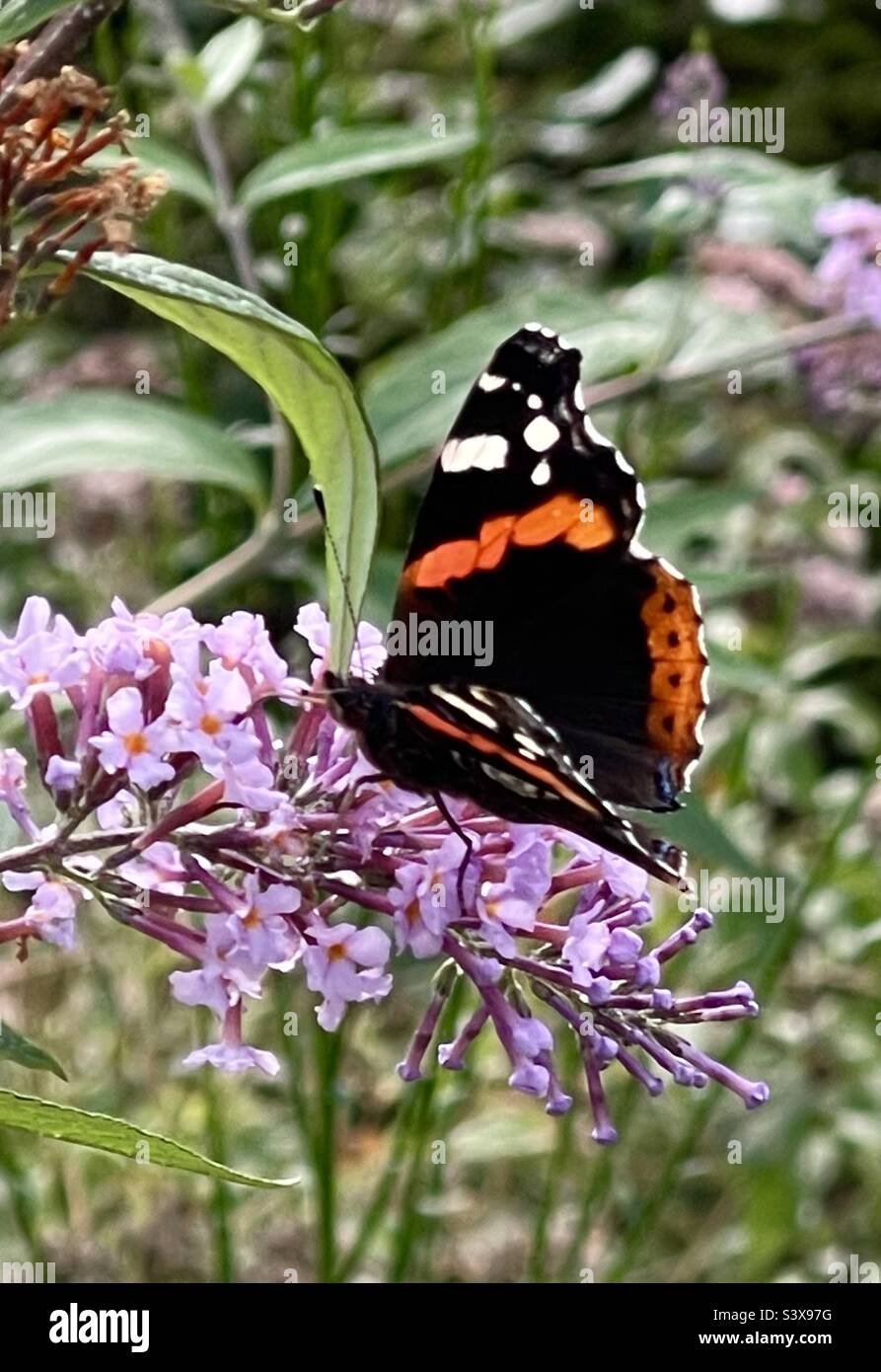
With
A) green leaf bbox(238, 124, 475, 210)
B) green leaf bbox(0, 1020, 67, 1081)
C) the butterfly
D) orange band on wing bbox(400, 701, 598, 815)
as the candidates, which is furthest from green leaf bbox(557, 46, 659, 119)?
green leaf bbox(0, 1020, 67, 1081)

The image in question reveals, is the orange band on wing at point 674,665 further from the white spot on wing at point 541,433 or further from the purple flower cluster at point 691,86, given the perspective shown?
the purple flower cluster at point 691,86

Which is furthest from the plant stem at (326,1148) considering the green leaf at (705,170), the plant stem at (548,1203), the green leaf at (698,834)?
the green leaf at (705,170)

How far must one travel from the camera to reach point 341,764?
3.27ft

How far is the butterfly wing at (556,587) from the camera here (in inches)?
43.3

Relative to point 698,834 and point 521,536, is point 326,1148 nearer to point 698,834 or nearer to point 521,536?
point 698,834

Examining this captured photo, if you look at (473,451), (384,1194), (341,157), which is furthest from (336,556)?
(384,1194)

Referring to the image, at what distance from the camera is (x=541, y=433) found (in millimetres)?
1112

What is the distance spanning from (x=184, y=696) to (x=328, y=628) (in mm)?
171

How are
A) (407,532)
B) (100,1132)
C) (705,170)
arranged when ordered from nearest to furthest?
1. (100,1132)
2. (705,170)
3. (407,532)

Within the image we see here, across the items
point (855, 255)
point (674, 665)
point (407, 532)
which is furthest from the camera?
point (407, 532)

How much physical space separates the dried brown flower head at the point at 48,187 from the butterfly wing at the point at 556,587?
0.30 metres

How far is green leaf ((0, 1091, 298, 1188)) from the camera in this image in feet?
2.64

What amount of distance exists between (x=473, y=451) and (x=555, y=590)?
109 mm
